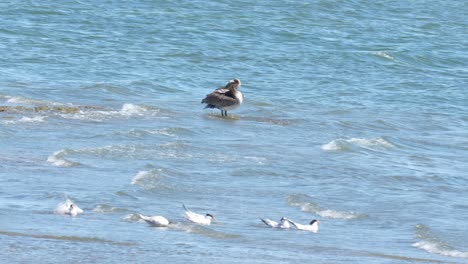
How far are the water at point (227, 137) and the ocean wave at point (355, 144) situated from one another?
49 millimetres

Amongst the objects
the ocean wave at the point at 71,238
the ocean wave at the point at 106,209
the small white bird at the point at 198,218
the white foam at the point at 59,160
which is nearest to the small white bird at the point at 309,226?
the small white bird at the point at 198,218

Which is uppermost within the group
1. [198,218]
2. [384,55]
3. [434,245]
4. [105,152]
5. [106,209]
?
[198,218]

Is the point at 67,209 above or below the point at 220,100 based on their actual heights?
above

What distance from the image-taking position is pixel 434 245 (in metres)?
12.4

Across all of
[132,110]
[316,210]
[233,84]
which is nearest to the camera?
[316,210]

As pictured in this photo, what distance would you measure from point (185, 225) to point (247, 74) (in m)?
15.2

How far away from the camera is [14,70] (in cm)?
2508

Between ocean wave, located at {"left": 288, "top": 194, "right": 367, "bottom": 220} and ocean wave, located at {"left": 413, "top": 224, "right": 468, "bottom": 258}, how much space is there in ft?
2.98

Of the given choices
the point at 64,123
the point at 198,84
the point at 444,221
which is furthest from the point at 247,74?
the point at 444,221

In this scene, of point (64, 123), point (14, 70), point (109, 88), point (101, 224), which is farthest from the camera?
point (14, 70)

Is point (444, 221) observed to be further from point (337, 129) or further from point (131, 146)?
point (337, 129)

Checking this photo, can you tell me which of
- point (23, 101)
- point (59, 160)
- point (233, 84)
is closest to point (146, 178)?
point (59, 160)

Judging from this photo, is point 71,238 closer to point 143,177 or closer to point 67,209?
point 67,209

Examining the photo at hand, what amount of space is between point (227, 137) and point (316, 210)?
4.97m
